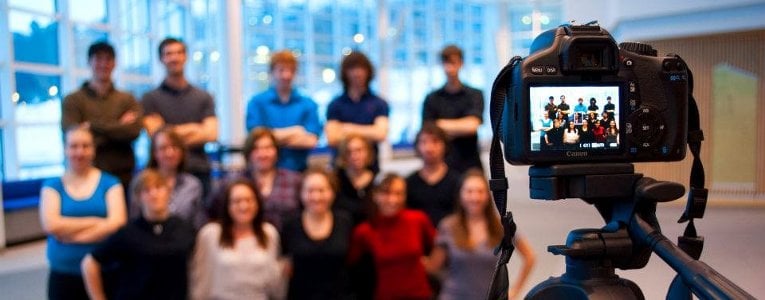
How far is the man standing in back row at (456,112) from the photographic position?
9.98 ft

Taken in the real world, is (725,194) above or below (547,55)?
below

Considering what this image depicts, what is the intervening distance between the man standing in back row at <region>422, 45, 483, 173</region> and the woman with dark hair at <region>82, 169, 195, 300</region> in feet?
3.69

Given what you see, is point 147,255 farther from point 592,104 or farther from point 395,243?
point 592,104

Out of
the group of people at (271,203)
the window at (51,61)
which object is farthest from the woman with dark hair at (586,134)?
the window at (51,61)

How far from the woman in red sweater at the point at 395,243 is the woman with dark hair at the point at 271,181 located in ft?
1.05

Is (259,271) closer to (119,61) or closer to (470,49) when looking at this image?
(119,61)

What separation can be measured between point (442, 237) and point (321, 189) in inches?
20.8

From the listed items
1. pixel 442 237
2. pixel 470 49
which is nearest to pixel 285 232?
pixel 442 237

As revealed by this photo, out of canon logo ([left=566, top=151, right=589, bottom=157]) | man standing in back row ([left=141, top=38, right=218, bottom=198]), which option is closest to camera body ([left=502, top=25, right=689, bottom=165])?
canon logo ([left=566, top=151, right=589, bottom=157])

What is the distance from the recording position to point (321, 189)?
2920 millimetres

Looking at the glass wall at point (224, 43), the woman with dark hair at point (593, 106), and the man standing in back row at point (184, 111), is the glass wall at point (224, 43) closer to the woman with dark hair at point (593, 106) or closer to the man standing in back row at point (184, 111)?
the woman with dark hair at point (593, 106)

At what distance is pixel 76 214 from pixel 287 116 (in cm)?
98

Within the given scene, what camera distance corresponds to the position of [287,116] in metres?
3.28

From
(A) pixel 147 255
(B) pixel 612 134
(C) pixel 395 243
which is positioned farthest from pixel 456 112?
(B) pixel 612 134
